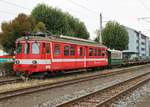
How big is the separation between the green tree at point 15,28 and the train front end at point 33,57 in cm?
1380

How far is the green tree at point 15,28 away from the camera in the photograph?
120 ft

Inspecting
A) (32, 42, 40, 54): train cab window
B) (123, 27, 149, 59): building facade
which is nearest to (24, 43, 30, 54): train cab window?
(32, 42, 40, 54): train cab window

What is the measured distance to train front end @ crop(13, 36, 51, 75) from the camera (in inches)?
854

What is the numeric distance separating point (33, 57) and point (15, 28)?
53.1ft

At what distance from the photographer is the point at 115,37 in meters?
72.3

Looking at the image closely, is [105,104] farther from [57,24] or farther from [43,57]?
[57,24]

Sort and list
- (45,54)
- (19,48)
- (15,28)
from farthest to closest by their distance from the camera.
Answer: (15,28)
(19,48)
(45,54)

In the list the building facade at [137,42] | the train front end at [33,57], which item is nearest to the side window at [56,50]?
the train front end at [33,57]

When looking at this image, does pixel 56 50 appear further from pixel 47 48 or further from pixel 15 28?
pixel 15 28

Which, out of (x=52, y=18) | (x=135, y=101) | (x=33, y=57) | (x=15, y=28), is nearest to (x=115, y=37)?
(x=52, y=18)

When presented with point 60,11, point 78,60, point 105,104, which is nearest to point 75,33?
point 60,11

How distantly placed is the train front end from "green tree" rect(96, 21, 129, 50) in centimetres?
5026

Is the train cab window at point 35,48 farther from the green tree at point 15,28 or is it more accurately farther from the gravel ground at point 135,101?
the green tree at point 15,28

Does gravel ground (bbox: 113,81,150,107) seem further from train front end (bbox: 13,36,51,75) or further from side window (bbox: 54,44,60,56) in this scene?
side window (bbox: 54,44,60,56)
